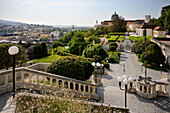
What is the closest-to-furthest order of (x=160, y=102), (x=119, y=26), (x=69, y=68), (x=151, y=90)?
(x=69, y=68) → (x=160, y=102) → (x=151, y=90) → (x=119, y=26)

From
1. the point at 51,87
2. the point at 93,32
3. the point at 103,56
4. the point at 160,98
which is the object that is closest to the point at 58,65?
the point at 51,87

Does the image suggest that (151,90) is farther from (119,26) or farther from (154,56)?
(119,26)

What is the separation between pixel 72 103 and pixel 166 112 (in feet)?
18.2

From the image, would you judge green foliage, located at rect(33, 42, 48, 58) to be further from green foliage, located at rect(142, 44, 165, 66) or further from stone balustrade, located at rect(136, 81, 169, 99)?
stone balustrade, located at rect(136, 81, 169, 99)

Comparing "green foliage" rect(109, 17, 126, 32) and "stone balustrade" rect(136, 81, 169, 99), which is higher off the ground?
"green foliage" rect(109, 17, 126, 32)

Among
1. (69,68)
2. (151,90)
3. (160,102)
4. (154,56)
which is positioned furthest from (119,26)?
(69,68)

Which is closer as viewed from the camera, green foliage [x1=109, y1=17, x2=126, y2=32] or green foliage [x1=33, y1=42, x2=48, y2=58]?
green foliage [x1=33, y1=42, x2=48, y2=58]

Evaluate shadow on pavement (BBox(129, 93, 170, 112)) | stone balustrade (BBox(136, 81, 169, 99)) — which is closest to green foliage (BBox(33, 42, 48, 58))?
stone balustrade (BBox(136, 81, 169, 99))

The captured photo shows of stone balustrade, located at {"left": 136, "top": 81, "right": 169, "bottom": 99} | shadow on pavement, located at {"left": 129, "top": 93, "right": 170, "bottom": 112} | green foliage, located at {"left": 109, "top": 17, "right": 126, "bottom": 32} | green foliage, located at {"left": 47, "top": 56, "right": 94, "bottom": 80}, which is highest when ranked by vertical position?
green foliage, located at {"left": 109, "top": 17, "right": 126, "bottom": 32}

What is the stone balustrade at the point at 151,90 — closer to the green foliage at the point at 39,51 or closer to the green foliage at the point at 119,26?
the green foliage at the point at 39,51

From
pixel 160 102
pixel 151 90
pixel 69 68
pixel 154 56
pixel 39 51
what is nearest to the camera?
pixel 69 68

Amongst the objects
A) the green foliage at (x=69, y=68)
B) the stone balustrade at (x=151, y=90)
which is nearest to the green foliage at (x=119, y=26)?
the stone balustrade at (x=151, y=90)

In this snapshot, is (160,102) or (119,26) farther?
(119,26)

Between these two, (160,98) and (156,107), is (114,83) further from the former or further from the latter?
(156,107)
